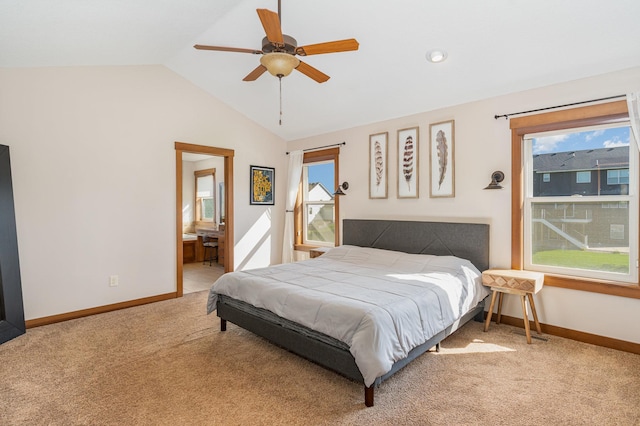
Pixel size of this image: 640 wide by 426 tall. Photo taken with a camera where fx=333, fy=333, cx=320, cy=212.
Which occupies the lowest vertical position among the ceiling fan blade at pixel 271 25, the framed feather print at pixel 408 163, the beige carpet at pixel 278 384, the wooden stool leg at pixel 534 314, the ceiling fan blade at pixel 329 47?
the beige carpet at pixel 278 384

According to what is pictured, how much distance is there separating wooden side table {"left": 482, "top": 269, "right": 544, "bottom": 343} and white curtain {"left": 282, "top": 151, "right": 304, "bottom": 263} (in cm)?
320

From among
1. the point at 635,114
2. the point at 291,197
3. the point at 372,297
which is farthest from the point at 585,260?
the point at 291,197

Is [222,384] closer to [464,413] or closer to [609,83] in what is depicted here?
[464,413]

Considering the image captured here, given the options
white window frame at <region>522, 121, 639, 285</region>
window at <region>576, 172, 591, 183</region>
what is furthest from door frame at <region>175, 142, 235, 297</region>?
window at <region>576, 172, 591, 183</region>

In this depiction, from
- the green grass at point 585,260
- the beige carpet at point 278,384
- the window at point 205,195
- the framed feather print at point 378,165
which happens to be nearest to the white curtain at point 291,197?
the framed feather print at point 378,165

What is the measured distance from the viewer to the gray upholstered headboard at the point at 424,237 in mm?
3625

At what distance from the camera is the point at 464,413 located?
2043 mm

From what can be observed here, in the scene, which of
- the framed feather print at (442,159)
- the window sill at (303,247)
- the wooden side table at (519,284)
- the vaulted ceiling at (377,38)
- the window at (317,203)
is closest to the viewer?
the vaulted ceiling at (377,38)

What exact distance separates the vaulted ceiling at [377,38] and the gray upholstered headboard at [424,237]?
145cm

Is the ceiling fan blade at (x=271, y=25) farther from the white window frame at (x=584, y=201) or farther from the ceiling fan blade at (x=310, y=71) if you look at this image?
the white window frame at (x=584, y=201)

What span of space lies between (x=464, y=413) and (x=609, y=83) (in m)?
3.03

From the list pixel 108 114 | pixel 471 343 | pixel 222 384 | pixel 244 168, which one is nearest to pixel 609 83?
pixel 471 343

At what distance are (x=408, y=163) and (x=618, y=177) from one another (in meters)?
2.05

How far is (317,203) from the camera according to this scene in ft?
18.8
